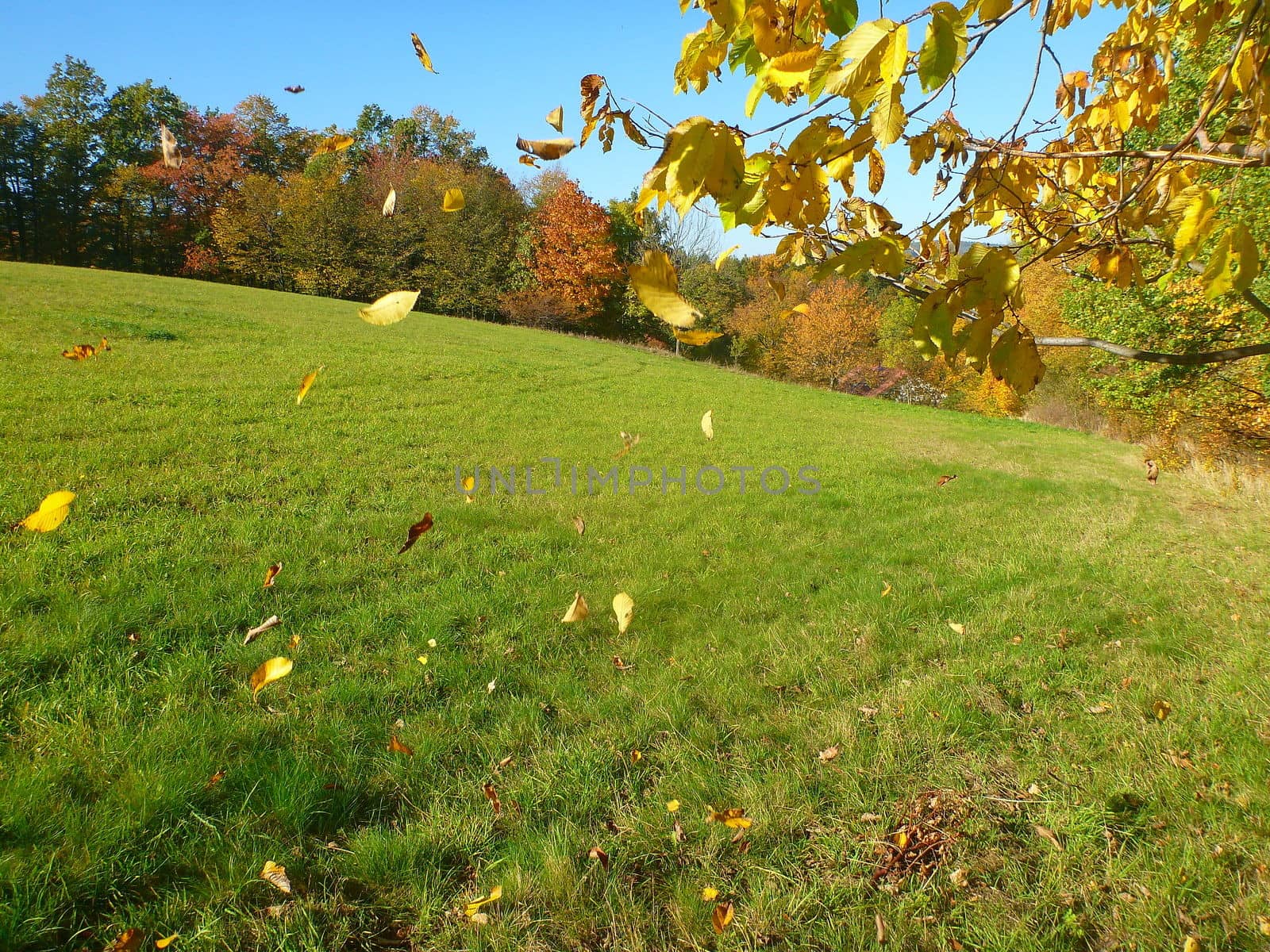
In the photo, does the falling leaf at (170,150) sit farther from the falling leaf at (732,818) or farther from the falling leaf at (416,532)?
the falling leaf at (732,818)

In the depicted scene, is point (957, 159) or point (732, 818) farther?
point (732, 818)

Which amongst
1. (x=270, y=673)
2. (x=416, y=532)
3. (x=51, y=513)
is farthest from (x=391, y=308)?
(x=51, y=513)

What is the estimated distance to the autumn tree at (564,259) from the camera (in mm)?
26297

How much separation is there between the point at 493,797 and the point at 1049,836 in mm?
1707

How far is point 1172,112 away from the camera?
296 inches

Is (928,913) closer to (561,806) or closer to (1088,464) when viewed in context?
(561,806)

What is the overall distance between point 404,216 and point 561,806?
18.7m

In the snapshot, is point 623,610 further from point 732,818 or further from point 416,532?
point 416,532

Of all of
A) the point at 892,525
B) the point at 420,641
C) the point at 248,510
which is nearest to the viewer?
the point at 420,641

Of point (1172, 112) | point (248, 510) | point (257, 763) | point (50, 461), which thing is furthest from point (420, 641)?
point (1172, 112)

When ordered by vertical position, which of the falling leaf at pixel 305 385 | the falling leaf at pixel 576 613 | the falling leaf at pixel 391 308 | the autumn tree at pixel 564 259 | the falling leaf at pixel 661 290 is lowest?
the falling leaf at pixel 576 613

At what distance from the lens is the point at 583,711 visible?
231cm

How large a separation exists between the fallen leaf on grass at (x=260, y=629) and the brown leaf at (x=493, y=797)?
1345mm

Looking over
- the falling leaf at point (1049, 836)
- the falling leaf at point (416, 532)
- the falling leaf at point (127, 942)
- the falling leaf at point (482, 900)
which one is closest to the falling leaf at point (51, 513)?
the falling leaf at point (416, 532)
